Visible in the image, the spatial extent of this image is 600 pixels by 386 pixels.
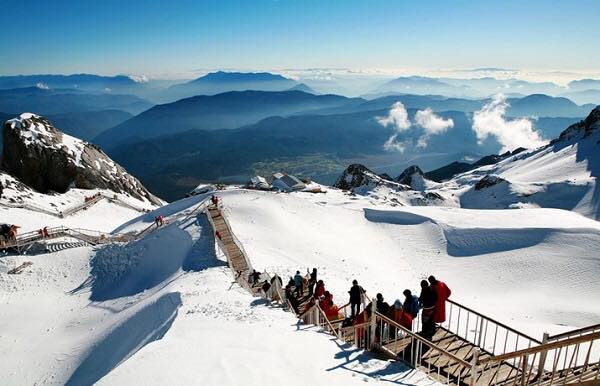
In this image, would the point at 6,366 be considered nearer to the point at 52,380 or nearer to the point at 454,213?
the point at 52,380

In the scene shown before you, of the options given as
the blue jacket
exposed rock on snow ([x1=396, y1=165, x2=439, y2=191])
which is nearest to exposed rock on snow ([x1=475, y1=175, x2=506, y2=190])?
exposed rock on snow ([x1=396, y1=165, x2=439, y2=191])

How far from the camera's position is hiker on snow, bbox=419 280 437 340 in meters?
11.3

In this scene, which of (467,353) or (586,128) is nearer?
(467,353)

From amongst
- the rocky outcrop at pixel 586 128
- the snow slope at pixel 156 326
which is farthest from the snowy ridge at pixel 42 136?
the rocky outcrop at pixel 586 128

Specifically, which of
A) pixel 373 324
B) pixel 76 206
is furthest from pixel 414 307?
pixel 76 206

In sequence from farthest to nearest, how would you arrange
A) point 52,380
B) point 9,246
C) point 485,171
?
point 485,171
point 9,246
point 52,380

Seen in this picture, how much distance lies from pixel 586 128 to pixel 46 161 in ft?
385

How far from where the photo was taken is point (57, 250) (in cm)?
3050

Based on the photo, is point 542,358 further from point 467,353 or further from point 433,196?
point 433,196

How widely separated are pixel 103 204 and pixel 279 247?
34.6 m

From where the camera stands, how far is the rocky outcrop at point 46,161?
2267 inches

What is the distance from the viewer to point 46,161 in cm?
5809

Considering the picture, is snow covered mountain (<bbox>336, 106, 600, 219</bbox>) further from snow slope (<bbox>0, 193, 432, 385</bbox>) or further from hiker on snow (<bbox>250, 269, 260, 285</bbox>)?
hiker on snow (<bbox>250, 269, 260, 285</bbox>)

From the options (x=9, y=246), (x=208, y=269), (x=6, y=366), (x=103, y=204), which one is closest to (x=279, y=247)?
(x=208, y=269)
